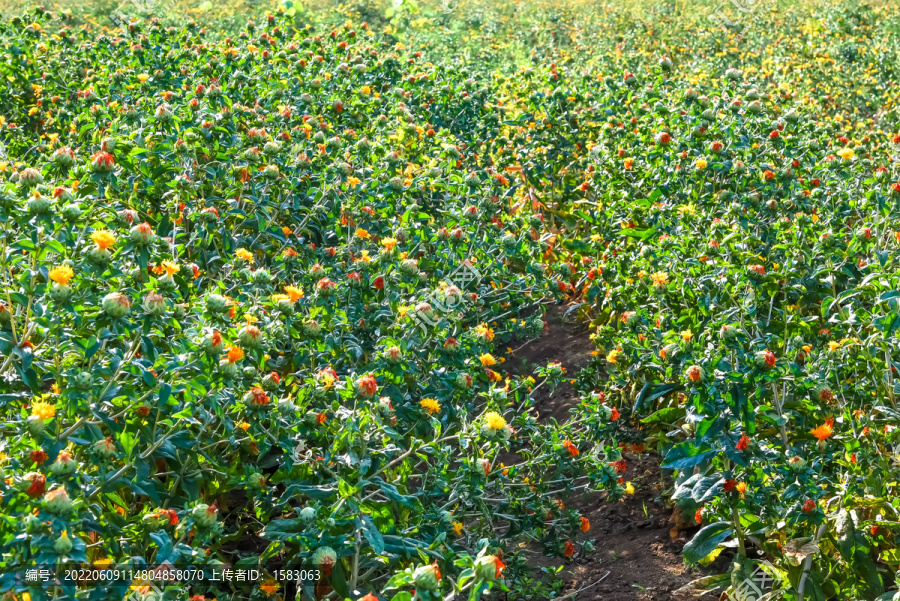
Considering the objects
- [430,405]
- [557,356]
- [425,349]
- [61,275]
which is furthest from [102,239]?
[557,356]

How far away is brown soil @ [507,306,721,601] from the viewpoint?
8.85 feet

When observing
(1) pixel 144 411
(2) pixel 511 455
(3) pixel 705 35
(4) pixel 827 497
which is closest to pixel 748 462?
(4) pixel 827 497

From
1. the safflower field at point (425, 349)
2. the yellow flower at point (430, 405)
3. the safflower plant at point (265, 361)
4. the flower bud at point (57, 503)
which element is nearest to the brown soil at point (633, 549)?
the safflower field at point (425, 349)

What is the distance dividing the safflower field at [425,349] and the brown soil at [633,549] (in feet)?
0.04

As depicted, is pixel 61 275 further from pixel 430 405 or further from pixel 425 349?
pixel 425 349

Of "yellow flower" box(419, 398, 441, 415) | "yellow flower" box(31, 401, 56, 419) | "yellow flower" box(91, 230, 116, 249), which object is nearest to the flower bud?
"yellow flower" box(31, 401, 56, 419)

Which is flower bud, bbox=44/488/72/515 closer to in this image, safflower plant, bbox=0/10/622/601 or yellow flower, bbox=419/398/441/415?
safflower plant, bbox=0/10/622/601

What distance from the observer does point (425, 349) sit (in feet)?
8.96

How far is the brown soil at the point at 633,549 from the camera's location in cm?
270

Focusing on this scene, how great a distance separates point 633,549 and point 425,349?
1.04 m

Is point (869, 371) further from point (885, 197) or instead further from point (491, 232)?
point (491, 232)

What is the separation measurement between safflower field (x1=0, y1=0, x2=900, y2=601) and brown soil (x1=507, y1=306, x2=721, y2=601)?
1 cm

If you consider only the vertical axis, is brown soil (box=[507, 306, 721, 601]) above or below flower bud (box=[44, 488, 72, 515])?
below

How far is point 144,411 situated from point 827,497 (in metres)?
1.96
